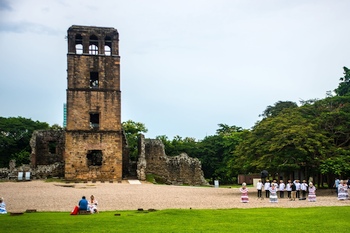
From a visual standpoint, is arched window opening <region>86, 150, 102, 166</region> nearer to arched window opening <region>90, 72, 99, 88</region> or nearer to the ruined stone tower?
the ruined stone tower

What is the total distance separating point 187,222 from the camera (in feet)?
51.4

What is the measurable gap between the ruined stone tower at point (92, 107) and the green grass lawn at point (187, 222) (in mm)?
22955

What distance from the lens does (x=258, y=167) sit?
30.5 metres

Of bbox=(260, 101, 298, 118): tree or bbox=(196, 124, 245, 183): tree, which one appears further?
bbox=(260, 101, 298, 118): tree

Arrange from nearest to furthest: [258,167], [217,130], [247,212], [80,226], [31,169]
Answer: [80,226] < [247,212] < [258,167] < [31,169] < [217,130]

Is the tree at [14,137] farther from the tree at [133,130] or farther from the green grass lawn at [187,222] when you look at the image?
the green grass lawn at [187,222]

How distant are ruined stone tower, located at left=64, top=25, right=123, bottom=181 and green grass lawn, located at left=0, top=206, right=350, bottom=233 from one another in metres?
23.0

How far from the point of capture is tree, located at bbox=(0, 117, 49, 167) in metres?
60.7

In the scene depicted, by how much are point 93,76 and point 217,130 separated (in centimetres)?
3169

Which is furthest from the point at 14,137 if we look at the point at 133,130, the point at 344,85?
the point at 344,85

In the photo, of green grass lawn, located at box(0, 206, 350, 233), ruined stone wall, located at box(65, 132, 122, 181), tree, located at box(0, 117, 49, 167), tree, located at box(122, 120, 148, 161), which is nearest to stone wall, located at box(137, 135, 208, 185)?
ruined stone wall, located at box(65, 132, 122, 181)

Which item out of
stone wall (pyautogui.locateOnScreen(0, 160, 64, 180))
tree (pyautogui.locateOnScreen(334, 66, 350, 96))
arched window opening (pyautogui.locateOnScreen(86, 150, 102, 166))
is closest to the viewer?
stone wall (pyautogui.locateOnScreen(0, 160, 64, 180))

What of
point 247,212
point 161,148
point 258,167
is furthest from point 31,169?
point 247,212

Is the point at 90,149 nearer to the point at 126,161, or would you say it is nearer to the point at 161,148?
the point at 126,161
